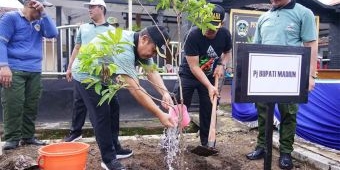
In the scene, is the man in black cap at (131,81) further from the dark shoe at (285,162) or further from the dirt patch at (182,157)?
the dark shoe at (285,162)

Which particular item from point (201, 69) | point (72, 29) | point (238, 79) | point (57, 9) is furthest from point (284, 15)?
point (57, 9)

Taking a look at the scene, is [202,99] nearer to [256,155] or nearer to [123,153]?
[256,155]

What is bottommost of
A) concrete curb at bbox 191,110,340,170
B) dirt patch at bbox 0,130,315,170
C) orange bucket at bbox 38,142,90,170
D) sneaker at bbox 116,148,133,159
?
dirt patch at bbox 0,130,315,170

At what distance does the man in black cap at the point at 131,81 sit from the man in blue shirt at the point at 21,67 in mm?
1065

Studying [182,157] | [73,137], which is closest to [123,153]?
[182,157]

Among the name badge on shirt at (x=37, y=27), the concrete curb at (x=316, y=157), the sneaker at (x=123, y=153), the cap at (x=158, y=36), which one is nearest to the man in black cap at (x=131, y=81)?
the cap at (x=158, y=36)

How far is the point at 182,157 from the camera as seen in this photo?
9.21 ft

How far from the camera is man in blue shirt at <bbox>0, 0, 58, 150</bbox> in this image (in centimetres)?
358

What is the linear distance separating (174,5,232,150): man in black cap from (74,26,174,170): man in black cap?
711 millimetres

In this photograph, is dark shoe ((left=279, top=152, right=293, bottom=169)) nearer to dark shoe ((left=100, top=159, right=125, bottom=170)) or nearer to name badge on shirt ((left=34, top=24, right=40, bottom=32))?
dark shoe ((left=100, top=159, right=125, bottom=170))

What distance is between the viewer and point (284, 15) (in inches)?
126

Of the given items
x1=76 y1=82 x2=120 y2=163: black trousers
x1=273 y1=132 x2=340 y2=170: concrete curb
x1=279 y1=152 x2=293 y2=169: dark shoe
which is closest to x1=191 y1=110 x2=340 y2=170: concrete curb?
x1=273 y1=132 x2=340 y2=170: concrete curb

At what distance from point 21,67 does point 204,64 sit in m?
2.10

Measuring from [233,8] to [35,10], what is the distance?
469cm
